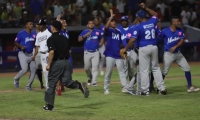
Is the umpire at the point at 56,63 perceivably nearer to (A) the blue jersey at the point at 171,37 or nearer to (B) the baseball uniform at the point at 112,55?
(B) the baseball uniform at the point at 112,55

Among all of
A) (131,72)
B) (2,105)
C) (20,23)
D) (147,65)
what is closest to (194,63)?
(20,23)

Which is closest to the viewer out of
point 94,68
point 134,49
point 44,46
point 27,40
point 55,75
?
point 55,75

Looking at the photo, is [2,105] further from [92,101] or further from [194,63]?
[194,63]

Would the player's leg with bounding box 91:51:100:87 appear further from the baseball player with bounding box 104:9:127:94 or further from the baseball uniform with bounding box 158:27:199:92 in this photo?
the baseball uniform with bounding box 158:27:199:92

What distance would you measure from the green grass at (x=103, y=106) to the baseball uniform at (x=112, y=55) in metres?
0.47

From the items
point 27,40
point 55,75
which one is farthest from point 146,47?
point 27,40

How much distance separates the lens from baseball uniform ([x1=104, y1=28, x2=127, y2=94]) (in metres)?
14.4

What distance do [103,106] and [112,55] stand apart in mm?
2632

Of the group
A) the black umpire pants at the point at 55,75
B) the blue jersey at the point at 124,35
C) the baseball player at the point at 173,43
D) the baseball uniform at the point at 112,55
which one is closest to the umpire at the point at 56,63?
the black umpire pants at the point at 55,75

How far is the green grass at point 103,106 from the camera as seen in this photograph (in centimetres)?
1065

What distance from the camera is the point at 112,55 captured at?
14.4m

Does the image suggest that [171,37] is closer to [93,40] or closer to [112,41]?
[112,41]

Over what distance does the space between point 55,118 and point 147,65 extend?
3.92 meters

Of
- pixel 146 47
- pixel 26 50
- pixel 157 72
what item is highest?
pixel 146 47
